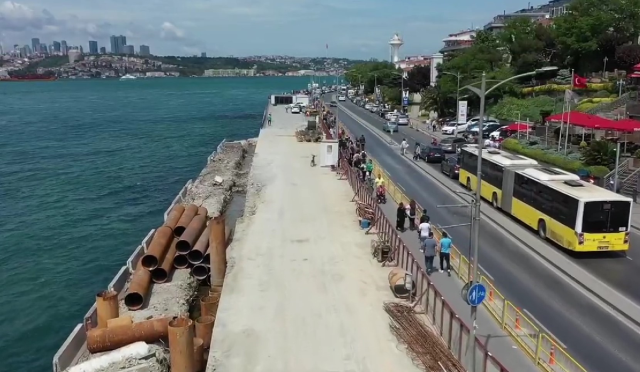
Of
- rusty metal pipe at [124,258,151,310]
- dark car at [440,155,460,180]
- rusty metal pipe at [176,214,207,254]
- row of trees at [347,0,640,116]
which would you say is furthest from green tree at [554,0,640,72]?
rusty metal pipe at [124,258,151,310]

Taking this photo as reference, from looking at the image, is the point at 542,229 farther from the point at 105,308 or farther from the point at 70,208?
the point at 70,208

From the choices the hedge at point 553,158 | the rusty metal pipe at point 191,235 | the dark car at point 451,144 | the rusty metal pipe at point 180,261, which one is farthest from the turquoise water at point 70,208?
the hedge at point 553,158

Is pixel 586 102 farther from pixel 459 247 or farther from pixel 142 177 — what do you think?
pixel 142 177

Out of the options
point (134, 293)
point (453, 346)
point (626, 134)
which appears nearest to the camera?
point (453, 346)

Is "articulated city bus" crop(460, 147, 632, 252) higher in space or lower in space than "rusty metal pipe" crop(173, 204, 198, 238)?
higher

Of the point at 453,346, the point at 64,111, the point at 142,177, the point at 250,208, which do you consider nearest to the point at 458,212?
the point at 250,208

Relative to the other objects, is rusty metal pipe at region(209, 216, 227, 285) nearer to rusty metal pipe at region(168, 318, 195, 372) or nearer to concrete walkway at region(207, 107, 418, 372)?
concrete walkway at region(207, 107, 418, 372)

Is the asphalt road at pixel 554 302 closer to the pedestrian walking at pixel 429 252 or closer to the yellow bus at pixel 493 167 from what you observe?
the yellow bus at pixel 493 167
